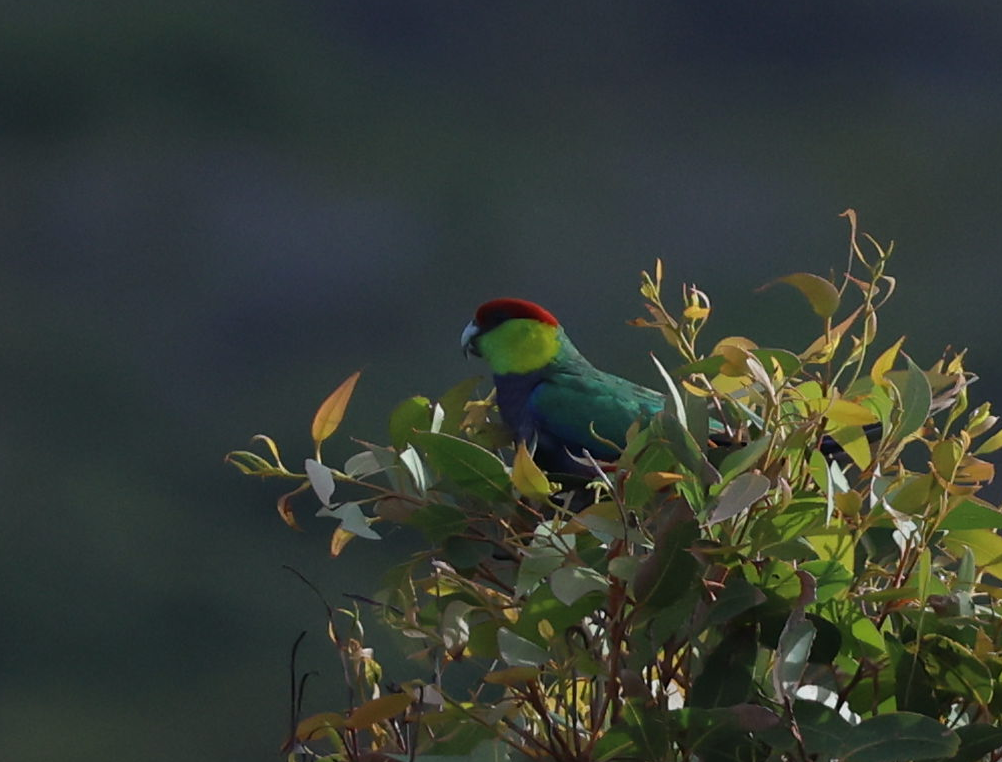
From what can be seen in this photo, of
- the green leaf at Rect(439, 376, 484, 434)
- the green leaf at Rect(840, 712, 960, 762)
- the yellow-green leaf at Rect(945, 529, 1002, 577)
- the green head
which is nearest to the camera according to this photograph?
the green leaf at Rect(840, 712, 960, 762)

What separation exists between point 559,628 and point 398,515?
97 mm

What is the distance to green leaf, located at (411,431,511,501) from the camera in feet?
1.69

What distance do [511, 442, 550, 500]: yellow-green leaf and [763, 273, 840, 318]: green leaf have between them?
0.38 feet

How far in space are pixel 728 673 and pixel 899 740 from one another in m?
0.07

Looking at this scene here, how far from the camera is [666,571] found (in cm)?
45

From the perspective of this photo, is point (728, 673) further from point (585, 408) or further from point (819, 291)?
point (585, 408)

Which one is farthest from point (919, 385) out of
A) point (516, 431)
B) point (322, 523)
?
point (322, 523)

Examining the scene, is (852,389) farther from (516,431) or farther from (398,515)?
(516,431)

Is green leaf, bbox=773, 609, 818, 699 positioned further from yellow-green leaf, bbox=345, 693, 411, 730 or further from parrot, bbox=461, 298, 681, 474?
parrot, bbox=461, 298, 681, 474

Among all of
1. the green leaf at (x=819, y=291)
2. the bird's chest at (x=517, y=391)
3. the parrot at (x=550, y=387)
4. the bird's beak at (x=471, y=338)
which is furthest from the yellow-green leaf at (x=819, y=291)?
the bird's beak at (x=471, y=338)

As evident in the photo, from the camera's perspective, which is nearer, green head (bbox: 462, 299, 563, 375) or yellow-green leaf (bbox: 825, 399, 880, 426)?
yellow-green leaf (bbox: 825, 399, 880, 426)

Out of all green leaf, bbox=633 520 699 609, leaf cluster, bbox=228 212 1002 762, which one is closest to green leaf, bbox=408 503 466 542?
leaf cluster, bbox=228 212 1002 762

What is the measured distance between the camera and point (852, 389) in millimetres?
514

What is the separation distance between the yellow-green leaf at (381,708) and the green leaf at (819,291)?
0.69ft
